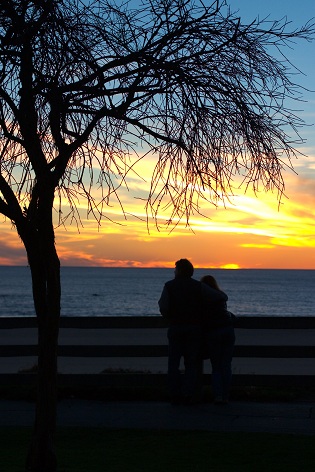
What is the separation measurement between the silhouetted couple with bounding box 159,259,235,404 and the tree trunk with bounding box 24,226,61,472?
3954 millimetres

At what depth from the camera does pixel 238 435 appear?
814cm

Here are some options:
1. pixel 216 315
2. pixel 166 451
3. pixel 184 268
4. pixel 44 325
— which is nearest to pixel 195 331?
pixel 216 315

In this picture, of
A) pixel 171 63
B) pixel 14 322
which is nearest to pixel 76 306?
pixel 14 322

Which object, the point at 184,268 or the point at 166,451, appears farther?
the point at 184,268

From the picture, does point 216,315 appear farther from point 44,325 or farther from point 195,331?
point 44,325

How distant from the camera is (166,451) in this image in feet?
24.3

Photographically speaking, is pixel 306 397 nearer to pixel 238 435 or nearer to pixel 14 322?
pixel 238 435

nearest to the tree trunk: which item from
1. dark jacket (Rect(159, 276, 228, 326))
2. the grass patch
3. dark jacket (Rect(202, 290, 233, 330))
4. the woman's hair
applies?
the grass patch

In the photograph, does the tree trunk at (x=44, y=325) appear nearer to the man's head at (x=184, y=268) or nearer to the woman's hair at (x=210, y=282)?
the man's head at (x=184, y=268)

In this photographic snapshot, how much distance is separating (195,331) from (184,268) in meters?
0.81

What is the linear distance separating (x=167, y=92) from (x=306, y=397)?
221 inches

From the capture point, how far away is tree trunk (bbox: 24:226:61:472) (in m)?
6.07

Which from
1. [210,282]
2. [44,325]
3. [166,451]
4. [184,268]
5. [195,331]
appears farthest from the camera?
[210,282]

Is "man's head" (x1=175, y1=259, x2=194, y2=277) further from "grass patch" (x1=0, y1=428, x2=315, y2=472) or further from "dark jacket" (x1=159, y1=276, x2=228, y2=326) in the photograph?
"grass patch" (x1=0, y1=428, x2=315, y2=472)
